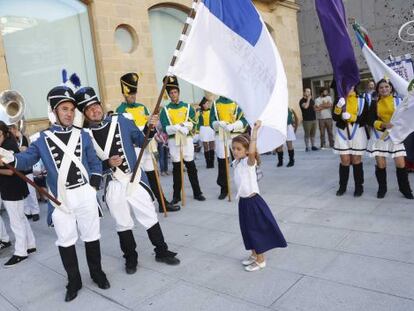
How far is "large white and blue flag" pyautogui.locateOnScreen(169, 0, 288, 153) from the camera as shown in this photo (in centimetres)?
348

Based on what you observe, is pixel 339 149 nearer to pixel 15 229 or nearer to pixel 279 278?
pixel 279 278

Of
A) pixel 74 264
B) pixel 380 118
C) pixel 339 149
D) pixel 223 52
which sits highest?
pixel 223 52

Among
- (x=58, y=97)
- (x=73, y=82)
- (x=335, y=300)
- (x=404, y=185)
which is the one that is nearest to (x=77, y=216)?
(x=58, y=97)

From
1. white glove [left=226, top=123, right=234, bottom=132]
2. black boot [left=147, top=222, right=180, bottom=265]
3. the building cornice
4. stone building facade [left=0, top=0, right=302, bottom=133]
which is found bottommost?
black boot [left=147, top=222, right=180, bottom=265]

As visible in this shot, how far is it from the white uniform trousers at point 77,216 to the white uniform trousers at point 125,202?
29cm

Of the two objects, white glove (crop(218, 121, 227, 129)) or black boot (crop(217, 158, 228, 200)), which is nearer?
white glove (crop(218, 121, 227, 129))

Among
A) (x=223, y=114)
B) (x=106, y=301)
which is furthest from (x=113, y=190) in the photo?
(x=223, y=114)

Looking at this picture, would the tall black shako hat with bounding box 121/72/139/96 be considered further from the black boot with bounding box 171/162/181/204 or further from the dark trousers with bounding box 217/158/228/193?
the dark trousers with bounding box 217/158/228/193

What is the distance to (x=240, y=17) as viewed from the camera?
143 inches

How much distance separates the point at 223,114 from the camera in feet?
21.5

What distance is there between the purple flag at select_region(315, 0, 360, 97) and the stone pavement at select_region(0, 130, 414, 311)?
180 centimetres

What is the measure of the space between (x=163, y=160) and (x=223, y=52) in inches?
244

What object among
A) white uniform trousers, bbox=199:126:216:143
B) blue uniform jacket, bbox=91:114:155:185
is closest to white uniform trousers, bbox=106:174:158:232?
blue uniform jacket, bbox=91:114:155:185

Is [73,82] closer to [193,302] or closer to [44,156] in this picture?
[44,156]
